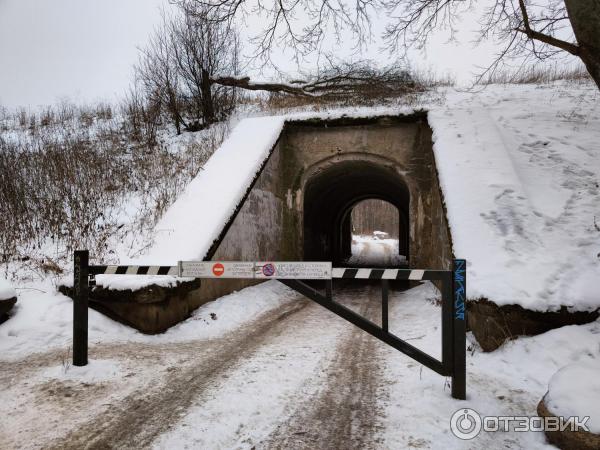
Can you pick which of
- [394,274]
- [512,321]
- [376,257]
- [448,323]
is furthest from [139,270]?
[376,257]

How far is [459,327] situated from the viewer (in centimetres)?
323

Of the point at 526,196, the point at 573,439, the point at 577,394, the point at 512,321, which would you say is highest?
the point at 526,196

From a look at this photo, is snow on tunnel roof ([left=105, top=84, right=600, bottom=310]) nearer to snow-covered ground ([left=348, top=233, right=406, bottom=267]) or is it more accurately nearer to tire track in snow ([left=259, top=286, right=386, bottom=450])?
tire track in snow ([left=259, top=286, right=386, bottom=450])

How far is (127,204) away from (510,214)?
7430 mm

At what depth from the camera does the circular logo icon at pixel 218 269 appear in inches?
139

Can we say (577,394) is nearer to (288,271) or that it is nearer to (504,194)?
(288,271)

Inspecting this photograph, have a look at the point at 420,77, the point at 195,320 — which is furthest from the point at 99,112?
the point at 195,320

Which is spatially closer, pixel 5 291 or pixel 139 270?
pixel 139 270

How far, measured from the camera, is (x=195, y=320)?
554cm

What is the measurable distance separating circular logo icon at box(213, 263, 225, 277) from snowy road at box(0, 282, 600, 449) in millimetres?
991

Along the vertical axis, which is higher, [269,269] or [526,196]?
[526,196]

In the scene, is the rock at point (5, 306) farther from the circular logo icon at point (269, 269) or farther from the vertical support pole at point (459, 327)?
the vertical support pole at point (459, 327)

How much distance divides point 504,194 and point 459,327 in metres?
3.44

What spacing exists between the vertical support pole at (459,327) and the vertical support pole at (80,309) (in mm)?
3428
